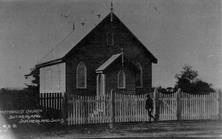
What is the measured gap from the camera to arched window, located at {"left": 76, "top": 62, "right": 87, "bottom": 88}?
2594cm

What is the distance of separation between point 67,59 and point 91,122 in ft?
25.4

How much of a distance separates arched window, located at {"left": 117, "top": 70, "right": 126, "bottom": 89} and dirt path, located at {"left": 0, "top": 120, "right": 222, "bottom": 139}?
6.80m

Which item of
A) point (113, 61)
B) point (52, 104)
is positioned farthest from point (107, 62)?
point (52, 104)

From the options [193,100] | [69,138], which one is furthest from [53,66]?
[69,138]

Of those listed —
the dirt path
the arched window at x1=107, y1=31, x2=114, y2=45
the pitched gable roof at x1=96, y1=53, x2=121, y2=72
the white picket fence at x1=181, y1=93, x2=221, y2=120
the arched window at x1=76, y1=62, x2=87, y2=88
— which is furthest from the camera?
the arched window at x1=107, y1=31, x2=114, y2=45

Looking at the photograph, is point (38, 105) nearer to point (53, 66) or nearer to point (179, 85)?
point (53, 66)

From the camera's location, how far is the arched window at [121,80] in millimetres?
25105

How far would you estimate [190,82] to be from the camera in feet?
98.9

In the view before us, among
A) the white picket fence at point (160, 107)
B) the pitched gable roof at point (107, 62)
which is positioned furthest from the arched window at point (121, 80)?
the white picket fence at point (160, 107)

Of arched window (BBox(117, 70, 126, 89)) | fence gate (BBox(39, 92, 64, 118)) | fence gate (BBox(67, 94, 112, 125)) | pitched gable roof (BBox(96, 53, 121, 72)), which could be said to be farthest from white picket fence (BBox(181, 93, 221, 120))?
fence gate (BBox(39, 92, 64, 118))

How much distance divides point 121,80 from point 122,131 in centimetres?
939

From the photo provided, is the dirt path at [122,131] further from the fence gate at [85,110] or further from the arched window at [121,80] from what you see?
the arched window at [121,80]

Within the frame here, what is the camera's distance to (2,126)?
1489 cm

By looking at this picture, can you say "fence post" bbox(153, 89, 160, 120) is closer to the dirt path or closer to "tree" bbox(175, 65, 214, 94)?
the dirt path
